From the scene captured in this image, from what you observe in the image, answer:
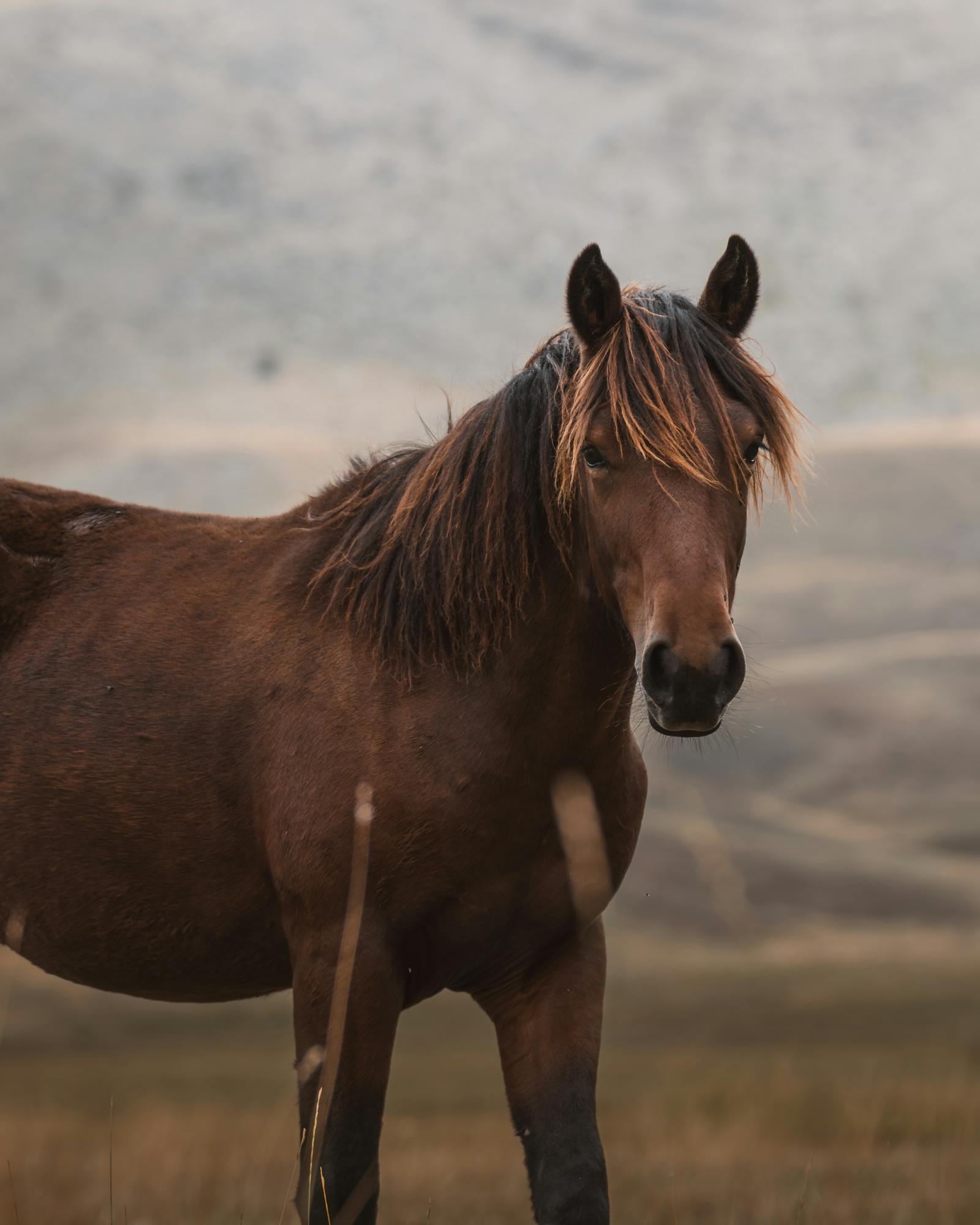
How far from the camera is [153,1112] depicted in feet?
48.3

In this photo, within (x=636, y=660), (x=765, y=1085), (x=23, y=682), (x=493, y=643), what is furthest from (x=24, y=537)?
(x=765, y=1085)

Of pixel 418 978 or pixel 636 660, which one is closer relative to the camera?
pixel 636 660

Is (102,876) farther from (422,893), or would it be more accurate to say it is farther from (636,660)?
(636,660)

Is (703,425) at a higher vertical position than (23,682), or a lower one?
higher

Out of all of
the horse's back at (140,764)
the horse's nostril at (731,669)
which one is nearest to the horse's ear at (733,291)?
the horse's nostril at (731,669)

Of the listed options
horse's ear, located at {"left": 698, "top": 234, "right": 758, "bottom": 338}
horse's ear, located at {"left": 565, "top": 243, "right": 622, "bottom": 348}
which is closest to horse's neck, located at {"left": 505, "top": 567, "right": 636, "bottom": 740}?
horse's ear, located at {"left": 565, "top": 243, "right": 622, "bottom": 348}

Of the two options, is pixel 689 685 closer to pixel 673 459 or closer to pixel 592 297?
pixel 673 459

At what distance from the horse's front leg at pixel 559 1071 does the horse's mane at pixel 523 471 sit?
1.15 meters

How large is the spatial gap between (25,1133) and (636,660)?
35.7 ft

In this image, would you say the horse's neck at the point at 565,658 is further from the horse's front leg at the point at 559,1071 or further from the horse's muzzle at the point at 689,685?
the horse's front leg at the point at 559,1071

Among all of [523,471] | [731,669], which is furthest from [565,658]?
[731,669]

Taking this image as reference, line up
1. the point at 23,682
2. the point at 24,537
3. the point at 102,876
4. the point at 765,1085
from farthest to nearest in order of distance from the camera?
the point at 765,1085 → the point at 24,537 → the point at 23,682 → the point at 102,876

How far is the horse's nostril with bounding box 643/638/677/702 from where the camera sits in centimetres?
333

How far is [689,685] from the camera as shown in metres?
3.30
